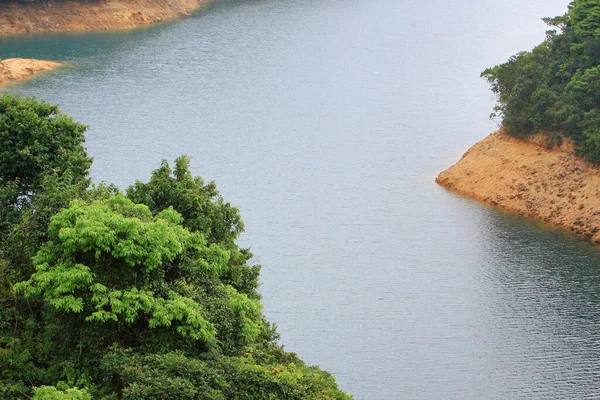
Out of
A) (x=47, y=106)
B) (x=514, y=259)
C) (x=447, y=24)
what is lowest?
(x=514, y=259)

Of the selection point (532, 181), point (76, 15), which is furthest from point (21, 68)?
point (532, 181)

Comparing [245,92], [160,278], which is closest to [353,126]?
[245,92]

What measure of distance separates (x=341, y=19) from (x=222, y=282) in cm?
7671

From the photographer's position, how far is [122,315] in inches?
996

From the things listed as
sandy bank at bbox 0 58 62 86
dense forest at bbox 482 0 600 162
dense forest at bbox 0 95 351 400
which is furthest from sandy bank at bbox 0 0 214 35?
dense forest at bbox 0 95 351 400

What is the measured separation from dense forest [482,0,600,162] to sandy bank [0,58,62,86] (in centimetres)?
3963

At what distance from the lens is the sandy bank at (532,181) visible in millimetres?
55531

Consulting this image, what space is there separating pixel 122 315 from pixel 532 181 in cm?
3914

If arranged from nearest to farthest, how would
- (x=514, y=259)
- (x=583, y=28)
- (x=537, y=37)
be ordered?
(x=514, y=259) < (x=583, y=28) < (x=537, y=37)

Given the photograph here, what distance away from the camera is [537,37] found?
94.9m

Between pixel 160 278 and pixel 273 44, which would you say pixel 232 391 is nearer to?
pixel 160 278

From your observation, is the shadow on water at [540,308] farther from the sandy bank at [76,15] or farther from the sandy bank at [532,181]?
the sandy bank at [76,15]

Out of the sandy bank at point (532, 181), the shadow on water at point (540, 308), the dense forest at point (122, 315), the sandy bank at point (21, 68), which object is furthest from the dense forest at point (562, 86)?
the sandy bank at point (21, 68)

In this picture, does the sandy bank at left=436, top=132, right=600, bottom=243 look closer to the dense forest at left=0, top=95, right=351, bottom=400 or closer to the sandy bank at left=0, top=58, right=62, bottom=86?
the dense forest at left=0, top=95, right=351, bottom=400
